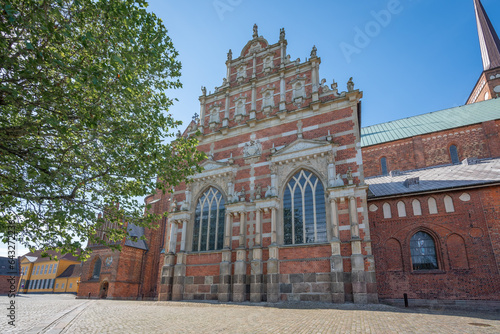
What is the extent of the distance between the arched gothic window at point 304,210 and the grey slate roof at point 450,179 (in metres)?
4.35

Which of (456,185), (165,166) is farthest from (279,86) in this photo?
(165,166)

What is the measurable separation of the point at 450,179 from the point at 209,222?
16127mm

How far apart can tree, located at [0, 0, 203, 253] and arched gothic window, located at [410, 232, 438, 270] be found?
14.9 m

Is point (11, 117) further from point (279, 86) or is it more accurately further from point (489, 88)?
point (489, 88)

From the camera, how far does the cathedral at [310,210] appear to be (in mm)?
15695

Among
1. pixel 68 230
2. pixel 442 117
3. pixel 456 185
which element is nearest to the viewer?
pixel 68 230

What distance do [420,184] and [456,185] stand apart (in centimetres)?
229

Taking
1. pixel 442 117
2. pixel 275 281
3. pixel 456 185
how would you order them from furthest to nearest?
pixel 442 117 → pixel 456 185 → pixel 275 281

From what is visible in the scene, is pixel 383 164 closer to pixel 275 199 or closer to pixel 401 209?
pixel 401 209

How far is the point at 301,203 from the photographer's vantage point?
17844mm

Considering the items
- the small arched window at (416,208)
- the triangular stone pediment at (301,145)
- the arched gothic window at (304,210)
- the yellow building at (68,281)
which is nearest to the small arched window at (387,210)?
the small arched window at (416,208)

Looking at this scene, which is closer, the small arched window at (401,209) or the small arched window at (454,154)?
the small arched window at (401,209)

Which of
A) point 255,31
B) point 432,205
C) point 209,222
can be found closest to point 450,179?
point 432,205

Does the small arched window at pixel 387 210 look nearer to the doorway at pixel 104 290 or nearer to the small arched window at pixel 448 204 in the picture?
the small arched window at pixel 448 204
